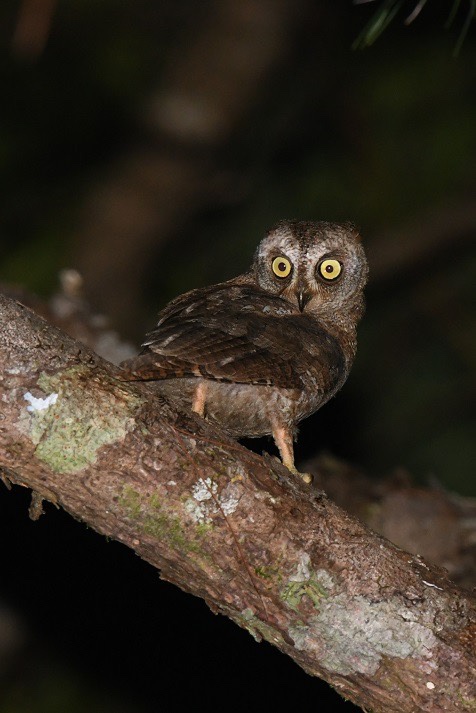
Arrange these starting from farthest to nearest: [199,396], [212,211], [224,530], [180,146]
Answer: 1. [212,211]
2. [180,146]
3. [199,396]
4. [224,530]

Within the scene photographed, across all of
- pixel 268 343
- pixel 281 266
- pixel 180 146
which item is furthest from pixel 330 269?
pixel 180 146

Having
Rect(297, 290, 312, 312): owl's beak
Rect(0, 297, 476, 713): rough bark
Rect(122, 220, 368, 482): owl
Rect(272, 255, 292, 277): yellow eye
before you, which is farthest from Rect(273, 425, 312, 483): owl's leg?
Rect(272, 255, 292, 277): yellow eye

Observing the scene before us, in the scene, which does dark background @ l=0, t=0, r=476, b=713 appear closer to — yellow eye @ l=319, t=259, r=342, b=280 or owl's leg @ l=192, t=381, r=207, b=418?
yellow eye @ l=319, t=259, r=342, b=280

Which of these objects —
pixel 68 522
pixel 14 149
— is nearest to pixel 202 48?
pixel 14 149

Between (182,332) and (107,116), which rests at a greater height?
(107,116)

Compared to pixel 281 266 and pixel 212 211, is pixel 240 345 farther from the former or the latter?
pixel 212 211

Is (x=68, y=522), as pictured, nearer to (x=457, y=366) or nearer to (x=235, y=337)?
(x=235, y=337)

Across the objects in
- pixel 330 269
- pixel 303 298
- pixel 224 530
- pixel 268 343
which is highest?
pixel 330 269
